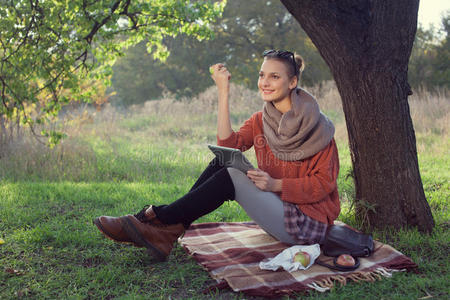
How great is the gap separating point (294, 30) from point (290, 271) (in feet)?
61.9

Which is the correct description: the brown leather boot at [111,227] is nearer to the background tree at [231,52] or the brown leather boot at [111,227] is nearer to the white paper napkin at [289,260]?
the white paper napkin at [289,260]

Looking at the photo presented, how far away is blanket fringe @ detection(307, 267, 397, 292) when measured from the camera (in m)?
2.58

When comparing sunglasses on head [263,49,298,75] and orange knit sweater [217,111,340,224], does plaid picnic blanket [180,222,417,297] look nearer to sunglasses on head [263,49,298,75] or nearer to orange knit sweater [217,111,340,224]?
orange knit sweater [217,111,340,224]

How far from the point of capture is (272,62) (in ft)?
9.62

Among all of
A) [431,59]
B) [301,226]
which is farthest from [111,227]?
[431,59]

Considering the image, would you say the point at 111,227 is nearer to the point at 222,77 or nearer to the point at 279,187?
the point at 279,187

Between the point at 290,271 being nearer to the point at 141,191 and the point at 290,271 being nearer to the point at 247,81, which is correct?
the point at 141,191

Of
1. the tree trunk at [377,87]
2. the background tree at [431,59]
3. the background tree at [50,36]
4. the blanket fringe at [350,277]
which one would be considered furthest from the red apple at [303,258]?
the background tree at [431,59]

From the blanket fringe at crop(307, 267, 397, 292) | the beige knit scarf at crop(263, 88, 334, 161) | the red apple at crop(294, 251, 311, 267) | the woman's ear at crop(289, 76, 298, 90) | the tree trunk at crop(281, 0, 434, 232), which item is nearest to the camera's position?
the blanket fringe at crop(307, 267, 397, 292)

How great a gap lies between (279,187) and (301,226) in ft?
1.00

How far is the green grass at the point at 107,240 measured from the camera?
265cm

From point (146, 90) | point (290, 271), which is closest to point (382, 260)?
point (290, 271)

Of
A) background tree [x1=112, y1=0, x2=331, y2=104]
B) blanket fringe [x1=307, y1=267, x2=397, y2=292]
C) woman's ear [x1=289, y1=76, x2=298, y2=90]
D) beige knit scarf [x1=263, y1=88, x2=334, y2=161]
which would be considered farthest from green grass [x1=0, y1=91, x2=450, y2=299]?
background tree [x1=112, y1=0, x2=331, y2=104]

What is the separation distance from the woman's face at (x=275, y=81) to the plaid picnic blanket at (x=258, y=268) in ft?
3.70
